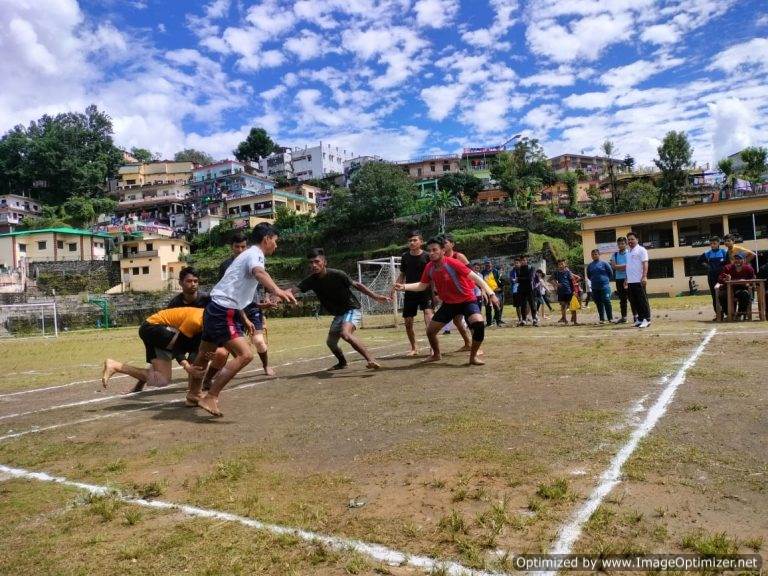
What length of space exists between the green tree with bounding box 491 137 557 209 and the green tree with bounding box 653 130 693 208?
13.3 m

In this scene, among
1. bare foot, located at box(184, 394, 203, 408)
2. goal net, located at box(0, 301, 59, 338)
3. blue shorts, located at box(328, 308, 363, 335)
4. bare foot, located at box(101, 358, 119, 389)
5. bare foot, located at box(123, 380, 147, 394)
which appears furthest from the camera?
goal net, located at box(0, 301, 59, 338)

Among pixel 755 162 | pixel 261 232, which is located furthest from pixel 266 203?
pixel 261 232

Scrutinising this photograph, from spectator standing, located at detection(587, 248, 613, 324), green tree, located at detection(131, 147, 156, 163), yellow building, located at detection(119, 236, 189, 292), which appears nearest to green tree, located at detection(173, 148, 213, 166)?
green tree, located at detection(131, 147, 156, 163)

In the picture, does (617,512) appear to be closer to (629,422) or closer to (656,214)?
(629,422)

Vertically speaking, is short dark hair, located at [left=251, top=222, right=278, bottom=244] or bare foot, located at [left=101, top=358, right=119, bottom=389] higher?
short dark hair, located at [left=251, top=222, right=278, bottom=244]

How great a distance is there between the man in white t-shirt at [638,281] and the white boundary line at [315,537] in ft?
34.9

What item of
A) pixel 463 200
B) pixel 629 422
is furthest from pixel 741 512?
pixel 463 200

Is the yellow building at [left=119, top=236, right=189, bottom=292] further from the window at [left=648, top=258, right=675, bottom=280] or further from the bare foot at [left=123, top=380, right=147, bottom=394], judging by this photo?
the bare foot at [left=123, top=380, right=147, bottom=394]

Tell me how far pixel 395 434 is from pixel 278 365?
5497 millimetres

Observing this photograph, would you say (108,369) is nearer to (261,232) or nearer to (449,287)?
(261,232)

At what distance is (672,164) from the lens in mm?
57250

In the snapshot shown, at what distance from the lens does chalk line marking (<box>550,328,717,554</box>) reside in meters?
2.62

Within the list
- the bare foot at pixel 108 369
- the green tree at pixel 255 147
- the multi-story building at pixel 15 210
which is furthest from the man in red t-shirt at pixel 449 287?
the green tree at pixel 255 147

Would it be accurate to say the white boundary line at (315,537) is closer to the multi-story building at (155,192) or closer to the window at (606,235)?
the window at (606,235)
